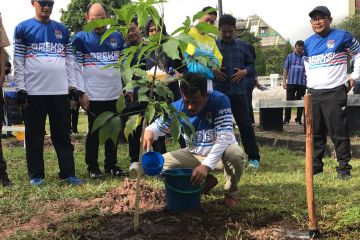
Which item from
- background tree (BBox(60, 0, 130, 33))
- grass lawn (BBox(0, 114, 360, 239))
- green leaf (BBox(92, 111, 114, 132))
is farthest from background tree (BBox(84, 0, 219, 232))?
background tree (BBox(60, 0, 130, 33))

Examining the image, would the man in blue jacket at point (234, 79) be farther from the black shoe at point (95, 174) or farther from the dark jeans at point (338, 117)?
the black shoe at point (95, 174)

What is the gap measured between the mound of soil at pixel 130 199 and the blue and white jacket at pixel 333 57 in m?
2.13

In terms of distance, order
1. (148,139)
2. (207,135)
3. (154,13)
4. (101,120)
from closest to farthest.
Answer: (154,13), (101,120), (148,139), (207,135)

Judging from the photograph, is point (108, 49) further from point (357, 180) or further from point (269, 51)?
point (269, 51)

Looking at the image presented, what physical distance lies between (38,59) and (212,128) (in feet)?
6.16

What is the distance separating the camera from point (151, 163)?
10.2ft

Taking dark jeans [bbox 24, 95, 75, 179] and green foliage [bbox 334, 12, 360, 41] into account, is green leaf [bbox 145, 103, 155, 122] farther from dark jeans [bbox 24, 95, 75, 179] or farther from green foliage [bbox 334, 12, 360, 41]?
green foliage [bbox 334, 12, 360, 41]

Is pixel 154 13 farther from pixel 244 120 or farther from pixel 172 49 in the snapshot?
pixel 244 120

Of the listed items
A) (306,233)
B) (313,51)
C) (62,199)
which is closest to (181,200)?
(306,233)

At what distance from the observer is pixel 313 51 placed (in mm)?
4832

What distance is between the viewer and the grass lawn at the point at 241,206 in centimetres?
304

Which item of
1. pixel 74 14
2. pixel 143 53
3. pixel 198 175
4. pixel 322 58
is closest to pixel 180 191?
pixel 198 175

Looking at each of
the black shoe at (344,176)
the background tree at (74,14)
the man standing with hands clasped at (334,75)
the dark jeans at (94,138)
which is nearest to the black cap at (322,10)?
the man standing with hands clasped at (334,75)

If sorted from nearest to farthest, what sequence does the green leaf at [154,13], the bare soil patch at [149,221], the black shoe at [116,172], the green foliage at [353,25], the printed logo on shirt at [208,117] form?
the green leaf at [154,13]
the bare soil patch at [149,221]
the printed logo on shirt at [208,117]
the black shoe at [116,172]
the green foliage at [353,25]
